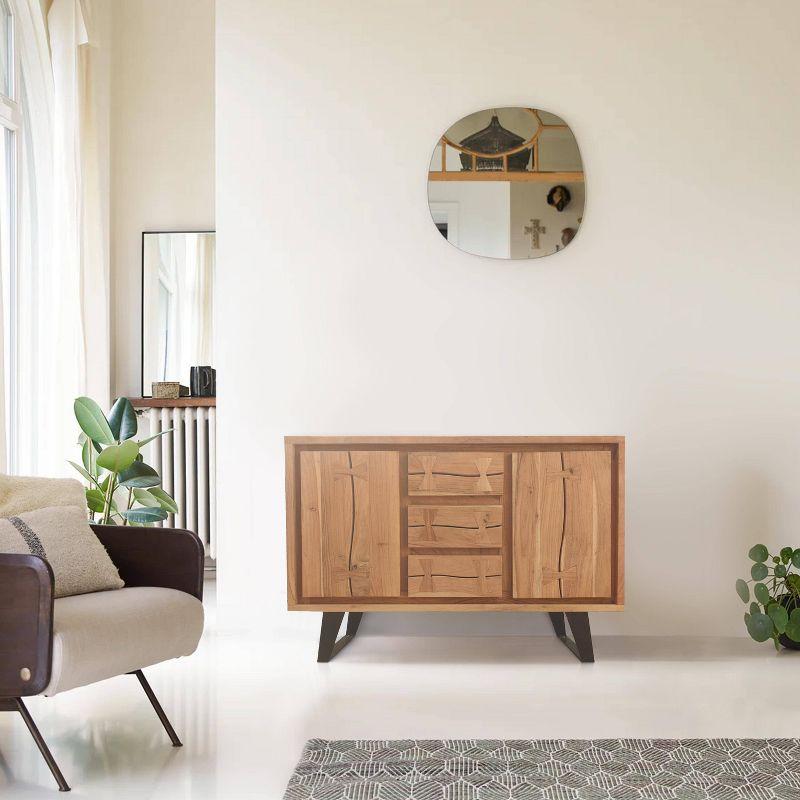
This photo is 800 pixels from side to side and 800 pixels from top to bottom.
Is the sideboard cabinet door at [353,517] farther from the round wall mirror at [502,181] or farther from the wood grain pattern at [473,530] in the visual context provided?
the round wall mirror at [502,181]

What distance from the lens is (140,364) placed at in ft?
15.3

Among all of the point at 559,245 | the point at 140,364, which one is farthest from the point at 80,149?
the point at 559,245

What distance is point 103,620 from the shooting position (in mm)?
2141

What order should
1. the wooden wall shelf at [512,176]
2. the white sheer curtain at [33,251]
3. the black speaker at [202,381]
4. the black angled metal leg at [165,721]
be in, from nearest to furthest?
1. the black angled metal leg at [165,721]
2. the wooden wall shelf at [512,176]
3. the white sheer curtain at [33,251]
4. the black speaker at [202,381]

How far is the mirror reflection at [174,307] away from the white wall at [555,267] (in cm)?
115

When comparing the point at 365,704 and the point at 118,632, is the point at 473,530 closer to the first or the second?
the point at 365,704

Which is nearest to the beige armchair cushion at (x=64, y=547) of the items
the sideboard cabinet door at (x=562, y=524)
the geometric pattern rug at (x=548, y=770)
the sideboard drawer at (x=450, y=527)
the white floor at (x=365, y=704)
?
the white floor at (x=365, y=704)

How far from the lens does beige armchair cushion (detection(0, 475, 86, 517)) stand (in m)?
2.53

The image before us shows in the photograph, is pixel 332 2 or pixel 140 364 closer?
pixel 332 2

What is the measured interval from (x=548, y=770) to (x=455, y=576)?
100 centimetres

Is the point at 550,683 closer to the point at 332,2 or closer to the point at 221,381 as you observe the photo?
the point at 221,381

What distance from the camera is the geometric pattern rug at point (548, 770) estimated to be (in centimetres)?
200

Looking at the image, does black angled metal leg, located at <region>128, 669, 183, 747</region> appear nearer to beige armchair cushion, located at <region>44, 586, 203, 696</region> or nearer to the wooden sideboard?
beige armchair cushion, located at <region>44, 586, 203, 696</region>

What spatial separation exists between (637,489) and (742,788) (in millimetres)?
1564
